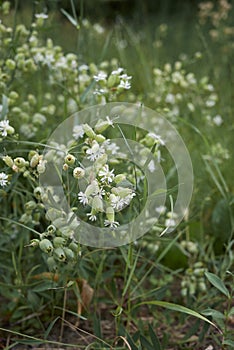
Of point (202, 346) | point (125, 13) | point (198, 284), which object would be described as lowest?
point (202, 346)

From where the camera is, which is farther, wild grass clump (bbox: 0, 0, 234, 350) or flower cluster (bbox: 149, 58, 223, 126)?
flower cluster (bbox: 149, 58, 223, 126)

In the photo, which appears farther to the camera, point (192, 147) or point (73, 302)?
point (192, 147)

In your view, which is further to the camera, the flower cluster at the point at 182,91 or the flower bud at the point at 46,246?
the flower cluster at the point at 182,91

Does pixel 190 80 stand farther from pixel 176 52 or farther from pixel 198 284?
pixel 176 52

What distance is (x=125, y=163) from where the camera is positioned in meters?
1.31

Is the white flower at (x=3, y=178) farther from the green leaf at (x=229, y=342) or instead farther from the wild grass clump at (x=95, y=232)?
the green leaf at (x=229, y=342)

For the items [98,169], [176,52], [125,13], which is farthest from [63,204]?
[125,13]

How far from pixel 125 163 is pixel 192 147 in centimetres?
60

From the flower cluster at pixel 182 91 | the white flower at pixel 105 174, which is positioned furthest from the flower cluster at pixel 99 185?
the flower cluster at pixel 182 91

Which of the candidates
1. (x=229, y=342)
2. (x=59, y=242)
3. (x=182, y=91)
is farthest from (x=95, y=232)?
(x=182, y=91)

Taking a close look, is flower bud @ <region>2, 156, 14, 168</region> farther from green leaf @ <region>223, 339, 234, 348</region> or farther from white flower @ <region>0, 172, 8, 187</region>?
green leaf @ <region>223, 339, 234, 348</region>

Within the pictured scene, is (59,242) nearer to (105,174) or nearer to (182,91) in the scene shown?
(105,174)

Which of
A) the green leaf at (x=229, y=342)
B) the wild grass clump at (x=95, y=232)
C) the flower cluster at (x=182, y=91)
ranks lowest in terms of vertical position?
the green leaf at (x=229, y=342)

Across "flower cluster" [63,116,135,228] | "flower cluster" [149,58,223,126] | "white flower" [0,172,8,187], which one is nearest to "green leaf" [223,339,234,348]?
"flower cluster" [63,116,135,228]
